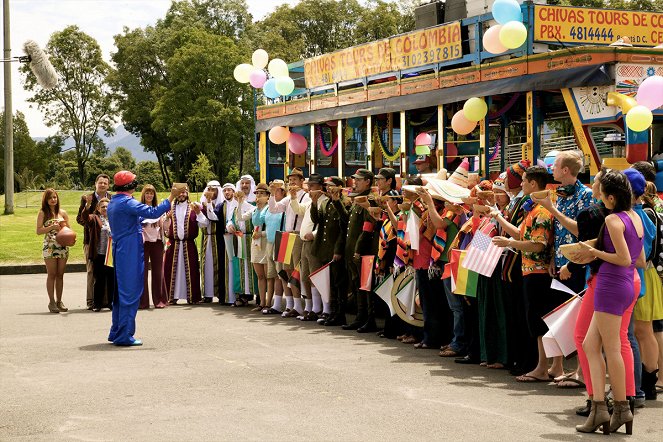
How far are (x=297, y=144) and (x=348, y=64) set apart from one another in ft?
7.81

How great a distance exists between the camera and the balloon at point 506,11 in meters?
12.1

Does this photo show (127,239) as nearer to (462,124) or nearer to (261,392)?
(261,392)

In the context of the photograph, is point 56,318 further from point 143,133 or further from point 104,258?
point 143,133

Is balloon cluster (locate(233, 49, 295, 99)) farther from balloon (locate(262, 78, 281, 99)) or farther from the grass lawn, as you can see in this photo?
the grass lawn

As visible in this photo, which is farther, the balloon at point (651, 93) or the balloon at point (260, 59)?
the balloon at point (260, 59)

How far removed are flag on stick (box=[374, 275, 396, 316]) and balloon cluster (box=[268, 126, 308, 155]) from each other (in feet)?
27.5

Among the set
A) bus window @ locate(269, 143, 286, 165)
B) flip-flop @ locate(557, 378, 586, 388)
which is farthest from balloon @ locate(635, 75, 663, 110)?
bus window @ locate(269, 143, 286, 165)

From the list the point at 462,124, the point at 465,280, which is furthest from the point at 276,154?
the point at 465,280

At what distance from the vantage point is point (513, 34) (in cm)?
1182

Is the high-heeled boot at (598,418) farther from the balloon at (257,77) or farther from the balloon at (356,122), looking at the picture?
the balloon at (257,77)

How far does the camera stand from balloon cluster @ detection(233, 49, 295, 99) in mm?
17484

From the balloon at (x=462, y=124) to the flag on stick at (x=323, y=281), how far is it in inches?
121

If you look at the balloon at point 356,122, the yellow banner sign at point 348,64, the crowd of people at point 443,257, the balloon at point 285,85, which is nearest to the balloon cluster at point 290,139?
the yellow banner sign at point 348,64

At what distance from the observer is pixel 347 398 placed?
7.23 metres
